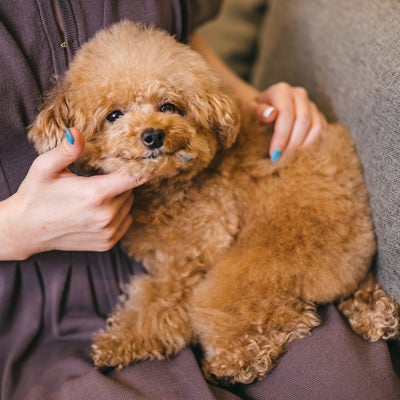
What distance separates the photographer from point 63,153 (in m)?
0.72

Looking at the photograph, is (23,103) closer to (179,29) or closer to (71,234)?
(71,234)

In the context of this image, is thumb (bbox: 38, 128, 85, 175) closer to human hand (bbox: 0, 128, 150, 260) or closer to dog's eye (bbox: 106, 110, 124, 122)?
human hand (bbox: 0, 128, 150, 260)

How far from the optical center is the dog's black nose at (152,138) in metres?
0.77

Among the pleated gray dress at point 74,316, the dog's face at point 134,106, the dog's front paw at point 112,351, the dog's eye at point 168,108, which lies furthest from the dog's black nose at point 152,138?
the dog's front paw at point 112,351

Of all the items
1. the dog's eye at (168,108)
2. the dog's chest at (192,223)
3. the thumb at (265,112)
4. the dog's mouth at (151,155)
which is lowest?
the dog's chest at (192,223)

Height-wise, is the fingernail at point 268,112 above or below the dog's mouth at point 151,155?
below

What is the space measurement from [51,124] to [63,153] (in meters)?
0.09

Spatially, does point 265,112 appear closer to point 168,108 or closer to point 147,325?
point 168,108

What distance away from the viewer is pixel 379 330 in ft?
2.70

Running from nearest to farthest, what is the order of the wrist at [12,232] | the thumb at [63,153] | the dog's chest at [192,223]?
the thumb at [63,153] < the wrist at [12,232] < the dog's chest at [192,223]

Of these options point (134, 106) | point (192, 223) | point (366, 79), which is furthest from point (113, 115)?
point (366, 79)

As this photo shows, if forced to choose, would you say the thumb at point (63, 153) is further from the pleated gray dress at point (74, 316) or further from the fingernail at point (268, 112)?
the fingernail at point (268, 112)

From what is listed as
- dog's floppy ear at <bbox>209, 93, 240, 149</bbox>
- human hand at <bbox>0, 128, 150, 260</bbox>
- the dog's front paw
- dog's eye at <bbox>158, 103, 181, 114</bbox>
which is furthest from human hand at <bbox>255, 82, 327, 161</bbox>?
the dog's front paw

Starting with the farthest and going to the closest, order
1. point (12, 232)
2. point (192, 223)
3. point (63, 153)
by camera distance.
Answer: point (192, 223)
point (12, 232)
point (63, 153)
